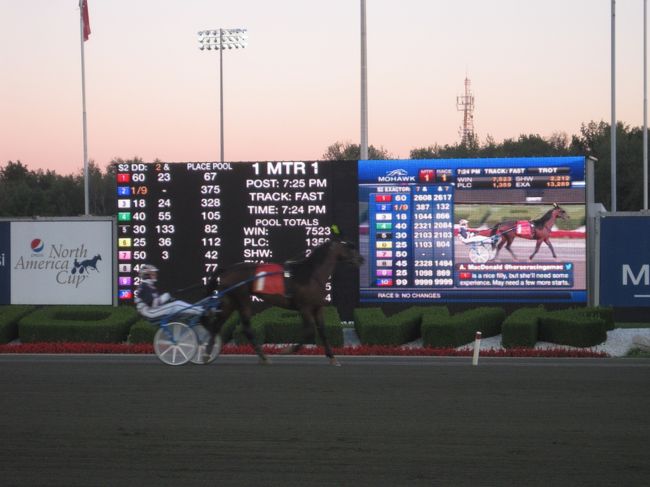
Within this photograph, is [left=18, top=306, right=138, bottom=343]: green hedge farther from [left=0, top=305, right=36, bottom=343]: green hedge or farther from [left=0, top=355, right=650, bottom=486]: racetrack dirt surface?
[left=0, top=355, right=650, bottom=486]: racetrack dirt surface

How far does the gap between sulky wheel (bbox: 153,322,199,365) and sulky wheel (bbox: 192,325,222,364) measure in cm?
15

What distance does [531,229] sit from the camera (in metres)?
21.7

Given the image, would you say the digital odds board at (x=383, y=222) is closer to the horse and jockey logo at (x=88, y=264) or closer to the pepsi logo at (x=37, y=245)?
the horse and jockey logo at (x=88, y=264)

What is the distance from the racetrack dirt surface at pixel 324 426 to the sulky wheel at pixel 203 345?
0.67 m

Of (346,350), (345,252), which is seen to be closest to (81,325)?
(346,350)

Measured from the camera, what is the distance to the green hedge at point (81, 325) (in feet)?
71.1

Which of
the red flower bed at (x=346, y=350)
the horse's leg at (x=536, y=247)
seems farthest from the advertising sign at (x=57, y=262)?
the horse's leg at (x=536, y=247)

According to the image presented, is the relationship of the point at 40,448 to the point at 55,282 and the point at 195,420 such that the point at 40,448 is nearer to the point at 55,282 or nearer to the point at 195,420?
the point at 195,420

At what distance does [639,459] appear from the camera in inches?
347

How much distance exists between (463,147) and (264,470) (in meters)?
74.0

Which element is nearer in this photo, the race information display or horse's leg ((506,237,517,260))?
horse's leg ((506,237,517,260))

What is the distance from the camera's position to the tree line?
2559 inches

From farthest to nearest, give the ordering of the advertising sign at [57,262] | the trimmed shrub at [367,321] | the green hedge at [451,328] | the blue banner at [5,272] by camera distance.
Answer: the blue banner at [5,272] < the advertising sign at [57,262] < the trimmed shrub at [367,321] < the green hedge at [451,328]

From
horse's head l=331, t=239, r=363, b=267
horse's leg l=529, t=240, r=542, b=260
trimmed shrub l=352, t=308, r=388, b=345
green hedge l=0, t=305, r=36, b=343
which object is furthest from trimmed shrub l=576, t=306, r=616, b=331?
green hedge l=0, t=305, r=36, b=343
